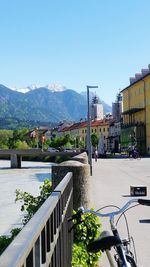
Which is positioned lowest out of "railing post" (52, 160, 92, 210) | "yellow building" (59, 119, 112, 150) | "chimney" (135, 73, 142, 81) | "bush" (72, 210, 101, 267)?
"bush" (72, 210, 101, 267)

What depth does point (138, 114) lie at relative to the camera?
284ft

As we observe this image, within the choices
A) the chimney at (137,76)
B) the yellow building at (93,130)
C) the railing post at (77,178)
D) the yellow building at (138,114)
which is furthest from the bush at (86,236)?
the yellow building at (93,130)

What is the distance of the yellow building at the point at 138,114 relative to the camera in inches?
3169

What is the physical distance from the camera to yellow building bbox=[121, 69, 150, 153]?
80500 mm

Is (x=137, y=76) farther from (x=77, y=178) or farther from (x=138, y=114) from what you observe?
(x=77, y=178)

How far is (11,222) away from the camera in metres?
17.5

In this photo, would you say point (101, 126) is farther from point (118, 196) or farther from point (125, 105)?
point (118, 196)

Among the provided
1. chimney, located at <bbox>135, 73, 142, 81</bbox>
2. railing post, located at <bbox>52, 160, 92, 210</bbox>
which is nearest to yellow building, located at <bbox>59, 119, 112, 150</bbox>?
chimney, located at <bbox>135, 73, 142, 81</bbox>

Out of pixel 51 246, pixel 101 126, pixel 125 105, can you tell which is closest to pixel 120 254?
pixel 51 246

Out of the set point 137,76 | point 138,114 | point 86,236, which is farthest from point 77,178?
point 137,76

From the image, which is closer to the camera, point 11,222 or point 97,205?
point 97,205

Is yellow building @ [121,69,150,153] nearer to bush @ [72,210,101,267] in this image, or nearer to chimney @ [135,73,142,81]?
chimney @ [135,73,142,81]

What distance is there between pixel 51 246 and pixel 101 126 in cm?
15211

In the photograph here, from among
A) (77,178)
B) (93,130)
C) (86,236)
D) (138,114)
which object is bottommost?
(86,236)
